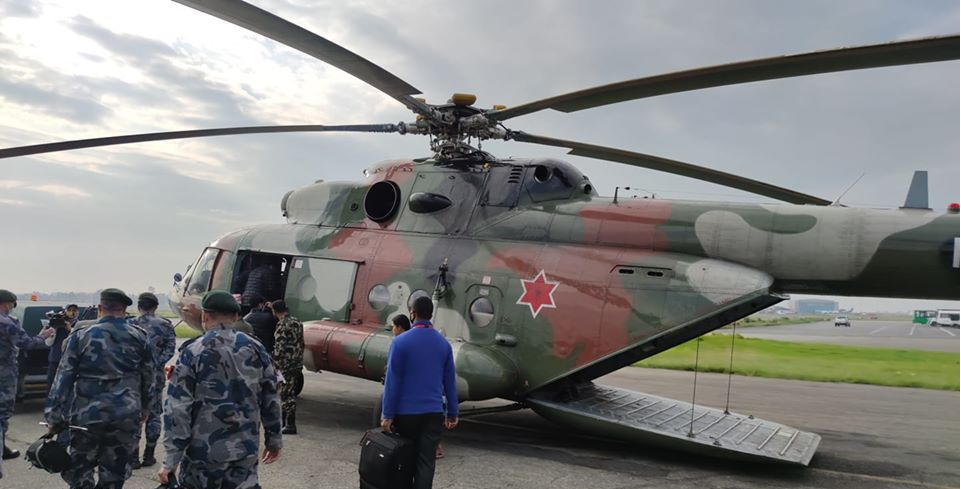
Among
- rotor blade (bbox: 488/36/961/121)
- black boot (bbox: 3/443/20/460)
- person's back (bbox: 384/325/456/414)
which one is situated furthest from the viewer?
black boot (bbox: 3/443/20/460)

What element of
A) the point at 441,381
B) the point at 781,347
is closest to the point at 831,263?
the point at 441,381

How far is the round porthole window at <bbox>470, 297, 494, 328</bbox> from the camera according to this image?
8233mm

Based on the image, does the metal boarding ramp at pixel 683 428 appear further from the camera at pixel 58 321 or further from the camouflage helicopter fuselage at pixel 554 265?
the camera at pixel 58 321

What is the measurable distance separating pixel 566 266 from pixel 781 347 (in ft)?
59.2

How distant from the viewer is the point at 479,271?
843 centimetres

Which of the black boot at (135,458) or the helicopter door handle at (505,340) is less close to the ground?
the helicopter door handle at (505,340)

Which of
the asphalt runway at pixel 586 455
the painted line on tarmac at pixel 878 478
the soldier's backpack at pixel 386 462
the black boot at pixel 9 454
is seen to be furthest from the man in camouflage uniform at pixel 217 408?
the painted line on tarmac at pixel 878 478

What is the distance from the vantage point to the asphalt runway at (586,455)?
6277mm

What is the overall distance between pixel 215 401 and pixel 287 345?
4.68 metres

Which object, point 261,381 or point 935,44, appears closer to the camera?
point 261,381

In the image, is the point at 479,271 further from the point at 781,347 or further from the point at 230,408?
the point at 781,347

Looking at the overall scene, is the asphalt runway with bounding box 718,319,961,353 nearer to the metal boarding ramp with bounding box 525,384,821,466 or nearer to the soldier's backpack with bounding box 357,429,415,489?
the metal boarding ramp with bounding box 525,384,821,466

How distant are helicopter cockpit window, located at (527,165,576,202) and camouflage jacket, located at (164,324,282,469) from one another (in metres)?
5.55

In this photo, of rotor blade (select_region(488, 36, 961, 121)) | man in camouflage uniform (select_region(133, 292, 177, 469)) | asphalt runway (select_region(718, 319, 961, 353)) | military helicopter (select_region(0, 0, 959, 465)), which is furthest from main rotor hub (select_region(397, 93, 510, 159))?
asphalt runway (select_region(718, 319, 961, 353))
